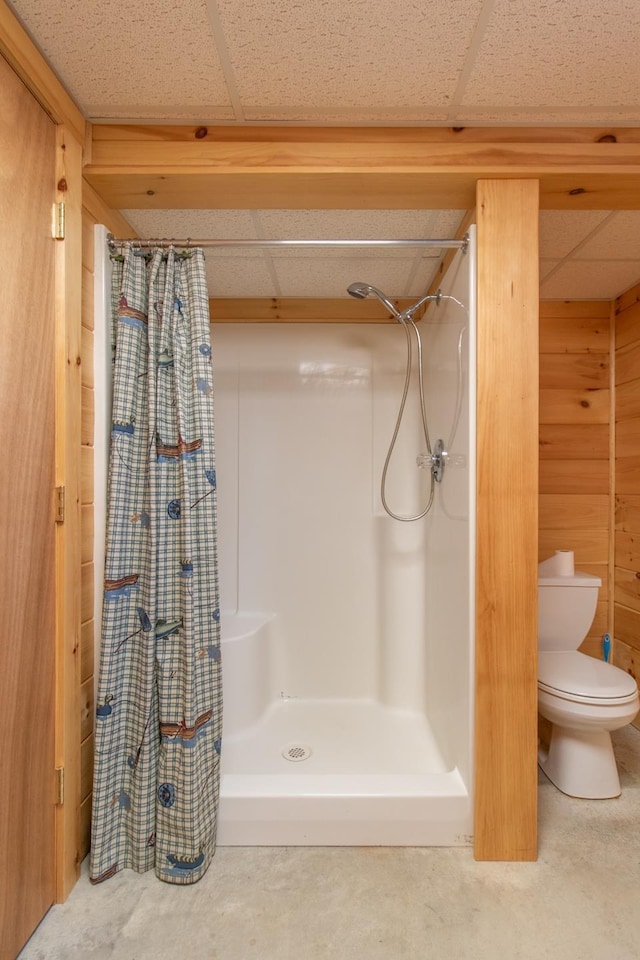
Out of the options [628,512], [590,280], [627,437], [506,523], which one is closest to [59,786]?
[506,523]

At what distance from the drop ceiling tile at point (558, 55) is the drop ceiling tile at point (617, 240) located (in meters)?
0.47

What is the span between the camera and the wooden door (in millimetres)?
1114

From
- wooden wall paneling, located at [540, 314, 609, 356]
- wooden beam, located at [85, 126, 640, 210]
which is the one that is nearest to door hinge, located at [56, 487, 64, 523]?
wooden beam, located at [85, 126, 640, 210]

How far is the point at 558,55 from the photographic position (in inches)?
45.9

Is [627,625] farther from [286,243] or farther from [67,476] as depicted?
[67,476]

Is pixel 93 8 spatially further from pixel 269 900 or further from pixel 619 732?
pixel 619 732

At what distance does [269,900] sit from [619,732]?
1754 mm

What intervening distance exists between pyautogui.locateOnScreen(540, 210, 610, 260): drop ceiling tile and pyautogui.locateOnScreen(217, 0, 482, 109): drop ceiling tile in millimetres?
→ 645

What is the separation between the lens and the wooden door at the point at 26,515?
1114 mm

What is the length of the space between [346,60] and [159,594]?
1.46 metres

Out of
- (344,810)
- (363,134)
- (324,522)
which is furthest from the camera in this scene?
(324,522)

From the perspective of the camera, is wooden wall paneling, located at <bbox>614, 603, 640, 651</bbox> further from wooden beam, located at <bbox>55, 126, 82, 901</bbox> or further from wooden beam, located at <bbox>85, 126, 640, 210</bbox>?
wooden beam, located at <bbox>55, 126, 82, 901</bbox>

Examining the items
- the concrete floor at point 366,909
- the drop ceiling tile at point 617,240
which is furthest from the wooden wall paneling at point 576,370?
the concrete floor at point 366,909

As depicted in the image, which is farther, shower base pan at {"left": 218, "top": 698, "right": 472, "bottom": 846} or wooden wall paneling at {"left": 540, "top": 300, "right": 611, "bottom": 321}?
wooden wall paneling at {"left": 540, "top": 300, "right": 611, "bottom": 321}
